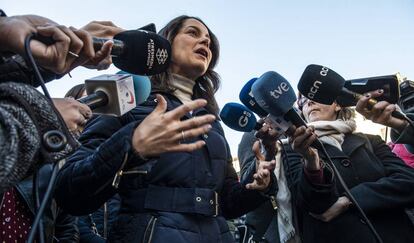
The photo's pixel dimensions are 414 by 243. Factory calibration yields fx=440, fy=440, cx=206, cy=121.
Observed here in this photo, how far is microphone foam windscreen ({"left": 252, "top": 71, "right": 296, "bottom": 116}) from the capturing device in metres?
1.94

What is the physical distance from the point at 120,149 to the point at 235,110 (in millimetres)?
889

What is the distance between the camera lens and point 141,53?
150 centimetres

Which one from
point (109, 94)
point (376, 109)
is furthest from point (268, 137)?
point (109, 94)

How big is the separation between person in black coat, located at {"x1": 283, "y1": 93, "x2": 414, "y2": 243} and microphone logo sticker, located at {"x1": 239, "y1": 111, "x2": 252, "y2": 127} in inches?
9.1

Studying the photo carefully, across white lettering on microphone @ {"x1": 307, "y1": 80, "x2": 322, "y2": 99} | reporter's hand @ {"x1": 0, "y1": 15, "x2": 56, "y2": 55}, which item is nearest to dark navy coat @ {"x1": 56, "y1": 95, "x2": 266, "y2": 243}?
reporter's hand @ {"x1": 0, "y1": 15, "x2": 56, "y2": 55}

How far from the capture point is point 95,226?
2650 millimetres

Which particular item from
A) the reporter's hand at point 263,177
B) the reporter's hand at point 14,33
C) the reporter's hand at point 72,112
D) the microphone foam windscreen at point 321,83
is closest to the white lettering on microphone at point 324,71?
the microphone foam windscreen at point 321,83

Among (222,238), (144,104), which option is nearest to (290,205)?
(222,238)

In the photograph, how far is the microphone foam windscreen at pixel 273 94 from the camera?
194cm

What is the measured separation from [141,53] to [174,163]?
458mm

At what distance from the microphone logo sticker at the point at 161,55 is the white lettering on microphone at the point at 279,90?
1.79 feet

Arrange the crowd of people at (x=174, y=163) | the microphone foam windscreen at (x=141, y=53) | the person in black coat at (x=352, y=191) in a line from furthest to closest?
the person in black coat at (x=352, y=191) → the microphone foam windscreen at (x=141, y=53) → the crowd of people at (x=174, y=163)

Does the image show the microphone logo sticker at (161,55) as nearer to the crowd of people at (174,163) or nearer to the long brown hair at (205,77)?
the crowd of people at (174,163)

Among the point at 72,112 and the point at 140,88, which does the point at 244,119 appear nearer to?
the point at 140,88
